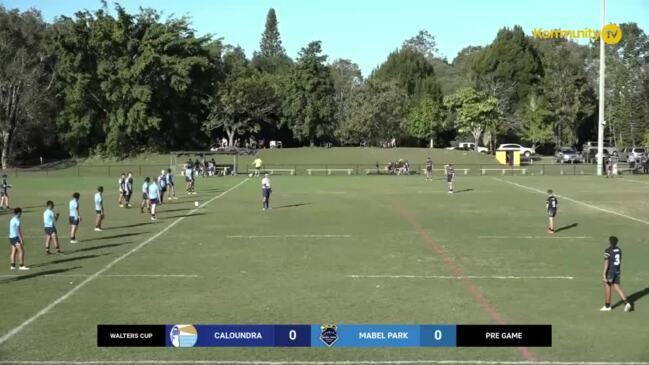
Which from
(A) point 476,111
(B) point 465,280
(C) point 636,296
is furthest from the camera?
(A) point 476,111

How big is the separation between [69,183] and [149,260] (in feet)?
117

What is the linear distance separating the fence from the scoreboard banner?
5121cm

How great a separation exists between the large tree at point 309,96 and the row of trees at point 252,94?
177 millimetres

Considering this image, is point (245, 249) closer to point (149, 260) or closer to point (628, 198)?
point (149, 260)

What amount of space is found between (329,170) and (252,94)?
24.6m

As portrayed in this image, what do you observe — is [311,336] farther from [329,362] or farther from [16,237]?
[16,237]

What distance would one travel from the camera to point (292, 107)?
87125mm

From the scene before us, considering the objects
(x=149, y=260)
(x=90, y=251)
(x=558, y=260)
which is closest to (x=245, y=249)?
(x=149, y=260)

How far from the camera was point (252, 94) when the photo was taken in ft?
278

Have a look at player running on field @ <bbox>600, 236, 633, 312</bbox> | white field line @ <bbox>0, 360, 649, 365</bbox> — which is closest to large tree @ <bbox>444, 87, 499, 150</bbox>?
player running on field @ <bbox>600, 236, 633, 312</bbox>

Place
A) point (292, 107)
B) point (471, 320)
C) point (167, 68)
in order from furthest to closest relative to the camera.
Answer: point (292, 107), point (167, 68), point (471, 320)

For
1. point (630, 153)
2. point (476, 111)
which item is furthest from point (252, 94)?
point (630, 153)

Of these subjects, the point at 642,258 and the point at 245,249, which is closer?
the point at 642,258

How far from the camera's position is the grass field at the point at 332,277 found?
439 inches
